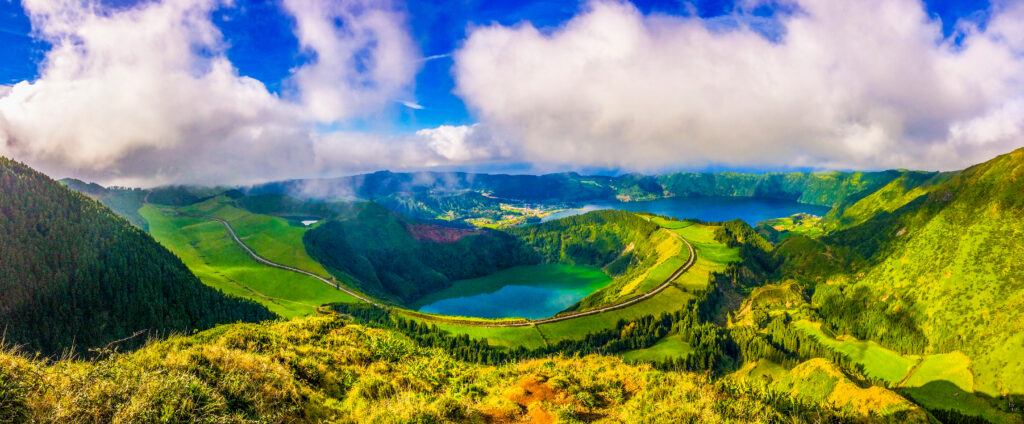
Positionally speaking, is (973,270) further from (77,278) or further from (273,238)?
(273,238)

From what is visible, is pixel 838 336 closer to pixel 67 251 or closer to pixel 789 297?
pixel 789 297

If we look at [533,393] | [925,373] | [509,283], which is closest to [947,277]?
[925,373]

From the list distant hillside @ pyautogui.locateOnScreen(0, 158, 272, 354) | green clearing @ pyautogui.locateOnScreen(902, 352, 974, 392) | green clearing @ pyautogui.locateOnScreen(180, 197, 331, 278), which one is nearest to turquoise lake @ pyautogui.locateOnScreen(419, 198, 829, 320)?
green clearing @ pyautogui.locateOnScreen(180, 197, 331, 278)

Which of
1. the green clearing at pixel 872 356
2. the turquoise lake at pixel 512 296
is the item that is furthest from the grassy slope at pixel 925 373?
the turquoise lake at pixel 512 296

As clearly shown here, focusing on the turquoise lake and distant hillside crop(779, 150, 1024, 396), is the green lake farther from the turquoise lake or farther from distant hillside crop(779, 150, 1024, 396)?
distant hillside crop(779, 150, 1024, 396)

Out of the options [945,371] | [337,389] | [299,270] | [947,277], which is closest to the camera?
[337,389]
